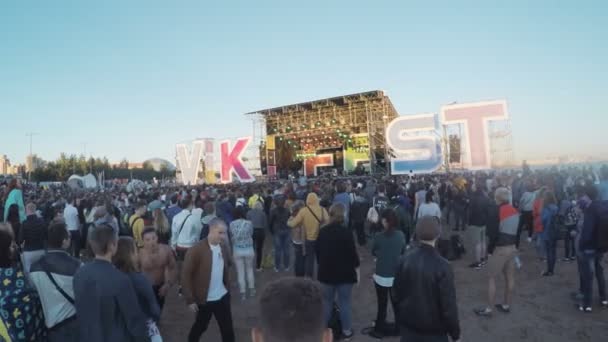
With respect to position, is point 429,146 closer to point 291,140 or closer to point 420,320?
point 420,320

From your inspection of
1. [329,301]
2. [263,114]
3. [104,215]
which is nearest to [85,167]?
[263,114]

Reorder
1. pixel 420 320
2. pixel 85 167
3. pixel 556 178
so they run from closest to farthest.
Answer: pixel 420 320
pixel 556 178
pixel 85 167

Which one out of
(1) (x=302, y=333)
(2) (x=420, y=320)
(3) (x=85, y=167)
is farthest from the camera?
(3) (x=85, y=167)

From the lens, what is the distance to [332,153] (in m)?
37.4

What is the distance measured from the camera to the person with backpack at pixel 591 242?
4.59 meters

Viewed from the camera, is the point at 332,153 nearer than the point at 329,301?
No

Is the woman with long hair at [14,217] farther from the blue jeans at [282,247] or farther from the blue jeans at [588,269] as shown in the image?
the blue jeans at [588,269]

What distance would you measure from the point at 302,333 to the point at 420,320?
1850 mm

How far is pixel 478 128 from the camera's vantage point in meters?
9.91

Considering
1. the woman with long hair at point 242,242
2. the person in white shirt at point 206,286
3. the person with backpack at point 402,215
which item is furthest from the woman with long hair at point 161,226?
the person with backpack at point 402,215

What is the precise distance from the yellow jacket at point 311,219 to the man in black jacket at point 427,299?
3025 millimetres

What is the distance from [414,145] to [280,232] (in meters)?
5.94

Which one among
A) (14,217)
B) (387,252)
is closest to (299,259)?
(387,252)

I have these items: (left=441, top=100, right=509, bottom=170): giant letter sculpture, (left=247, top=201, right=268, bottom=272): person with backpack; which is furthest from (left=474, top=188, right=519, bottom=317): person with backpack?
(left=441, top=100, right=509, bottom=170): giant letter sculpture
